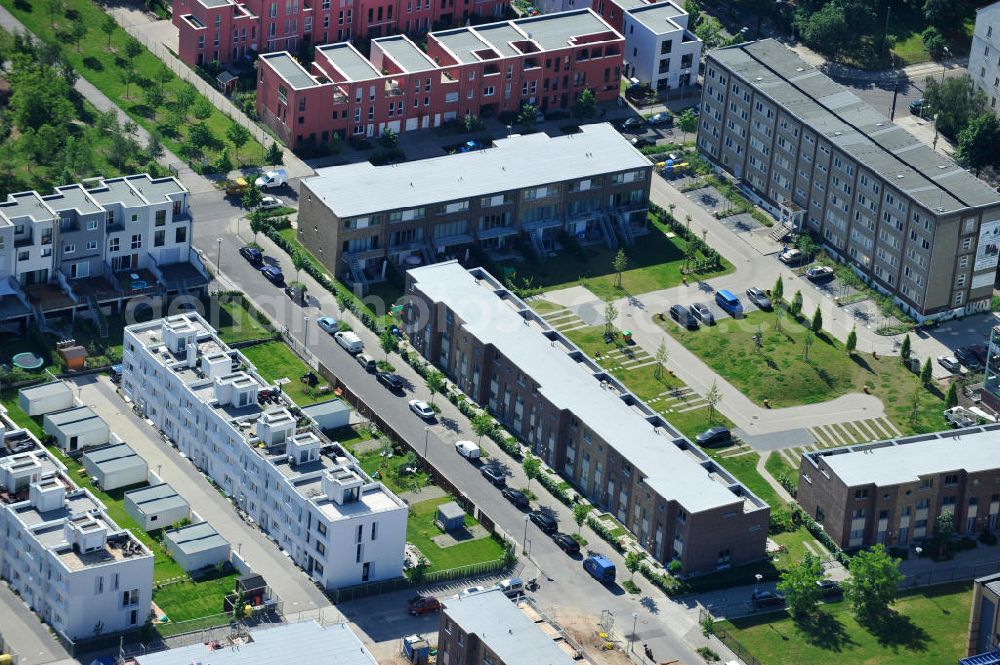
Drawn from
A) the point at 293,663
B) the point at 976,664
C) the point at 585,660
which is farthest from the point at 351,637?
the point at 976,664

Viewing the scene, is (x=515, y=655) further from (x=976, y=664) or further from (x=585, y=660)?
(x=976, y=664)

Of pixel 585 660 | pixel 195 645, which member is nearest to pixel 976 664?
pixel 585 660

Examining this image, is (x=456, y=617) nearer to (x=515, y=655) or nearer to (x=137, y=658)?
(x=515, y=655)

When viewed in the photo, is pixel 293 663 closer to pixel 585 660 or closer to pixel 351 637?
pixel 351 637

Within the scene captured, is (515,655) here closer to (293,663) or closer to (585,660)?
(585,660)
